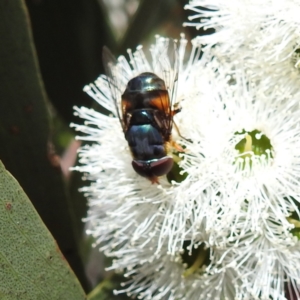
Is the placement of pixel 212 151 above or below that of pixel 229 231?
above

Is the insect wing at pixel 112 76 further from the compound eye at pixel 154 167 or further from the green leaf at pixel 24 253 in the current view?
the green leaf at pixel 24 253

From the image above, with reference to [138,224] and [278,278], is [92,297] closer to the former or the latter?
[138,224]

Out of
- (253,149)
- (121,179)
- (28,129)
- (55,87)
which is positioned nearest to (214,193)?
(253,149)

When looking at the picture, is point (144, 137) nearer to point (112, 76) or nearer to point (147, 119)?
point (147, 119)

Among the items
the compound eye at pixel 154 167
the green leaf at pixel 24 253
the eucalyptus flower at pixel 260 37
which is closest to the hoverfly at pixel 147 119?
the compound eye at pixel 154 167

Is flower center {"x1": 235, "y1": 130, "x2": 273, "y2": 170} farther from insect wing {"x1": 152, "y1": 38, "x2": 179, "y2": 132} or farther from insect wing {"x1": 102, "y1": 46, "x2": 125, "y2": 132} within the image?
insect wing {"x1": 102, "y1": 46, "x2": 125, "y2": 132}

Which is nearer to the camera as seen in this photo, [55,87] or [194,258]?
[194,258]

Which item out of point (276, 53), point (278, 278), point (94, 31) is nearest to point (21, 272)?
point (278, 278)
